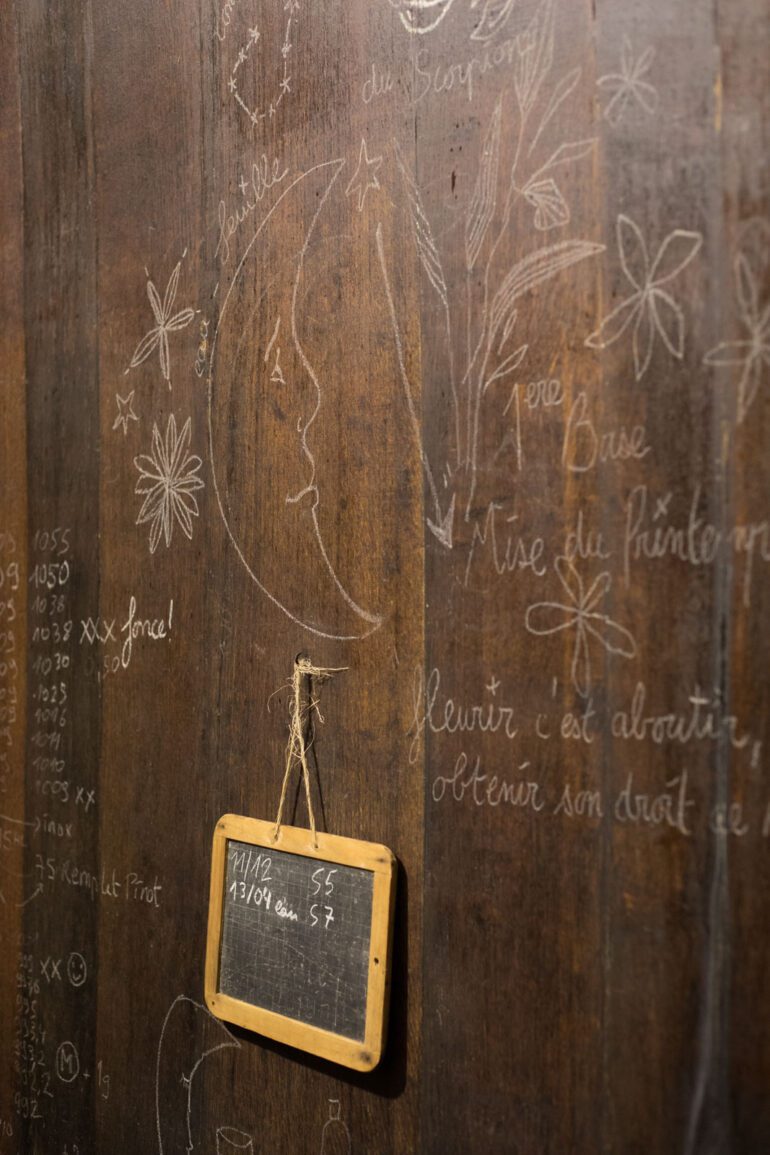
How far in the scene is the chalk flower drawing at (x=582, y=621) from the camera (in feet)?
3.22

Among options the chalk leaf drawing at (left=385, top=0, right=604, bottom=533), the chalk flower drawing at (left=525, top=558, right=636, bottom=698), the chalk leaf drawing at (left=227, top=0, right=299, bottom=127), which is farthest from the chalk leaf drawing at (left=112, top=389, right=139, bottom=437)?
the chalk flower drawing at (left=525, top=558, right=636, bottom=698)

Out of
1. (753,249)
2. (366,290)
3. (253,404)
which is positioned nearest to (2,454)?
(253,404)

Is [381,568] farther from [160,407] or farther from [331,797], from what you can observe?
[160,407]

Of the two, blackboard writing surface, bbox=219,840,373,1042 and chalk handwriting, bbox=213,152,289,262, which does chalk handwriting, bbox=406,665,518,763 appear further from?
chalk handwriting, bbox=213,152,289,262

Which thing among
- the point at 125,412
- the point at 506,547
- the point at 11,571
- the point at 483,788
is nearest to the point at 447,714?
the point at 483,788

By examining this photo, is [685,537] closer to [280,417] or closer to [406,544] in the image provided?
[406,544]

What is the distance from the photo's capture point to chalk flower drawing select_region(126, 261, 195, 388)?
1401mm

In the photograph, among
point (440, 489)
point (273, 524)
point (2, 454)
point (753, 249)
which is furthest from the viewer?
point (2, 454)

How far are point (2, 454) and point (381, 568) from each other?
799mm

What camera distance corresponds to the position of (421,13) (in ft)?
3.74

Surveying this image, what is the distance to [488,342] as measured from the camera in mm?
1081

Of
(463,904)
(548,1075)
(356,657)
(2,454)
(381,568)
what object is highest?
(2,454)

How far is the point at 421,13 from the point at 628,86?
0.29m

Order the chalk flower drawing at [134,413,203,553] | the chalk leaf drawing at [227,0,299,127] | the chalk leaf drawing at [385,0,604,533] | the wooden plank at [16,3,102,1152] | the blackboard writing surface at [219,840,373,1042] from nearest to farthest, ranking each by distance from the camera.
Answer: the chalk leaf drawing at [385,0,604,533]
the blackboard writing surface at [219,840,373,1042]
the chalk leaf drawing at [227,0,299,127]
the chalk flower drawing at [134,413,203,553]
the wooden plank at [16,3,102,1152]
